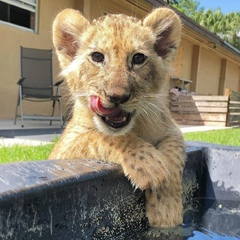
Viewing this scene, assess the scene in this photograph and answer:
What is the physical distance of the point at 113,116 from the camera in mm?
2256

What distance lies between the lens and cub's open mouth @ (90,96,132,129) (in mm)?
2219

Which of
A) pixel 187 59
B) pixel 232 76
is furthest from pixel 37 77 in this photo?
pixel 232 76

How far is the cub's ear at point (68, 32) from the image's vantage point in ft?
9.06

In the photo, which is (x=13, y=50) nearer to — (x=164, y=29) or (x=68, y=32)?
(x=68, y=32)

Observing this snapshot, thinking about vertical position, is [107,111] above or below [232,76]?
below

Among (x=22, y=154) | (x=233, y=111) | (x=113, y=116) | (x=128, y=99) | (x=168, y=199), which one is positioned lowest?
(x=233, y=111)

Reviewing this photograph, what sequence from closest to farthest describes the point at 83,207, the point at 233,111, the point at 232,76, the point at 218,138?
the point at 83,207 < the point at 218,138 < the point at 233,111 < the point at 232,76

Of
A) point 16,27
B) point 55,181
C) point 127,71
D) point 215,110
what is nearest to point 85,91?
point 127,71

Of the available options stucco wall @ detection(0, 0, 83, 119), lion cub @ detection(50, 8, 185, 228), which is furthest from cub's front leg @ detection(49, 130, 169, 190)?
stucco wall @ detection(0, 0, 83, 119)

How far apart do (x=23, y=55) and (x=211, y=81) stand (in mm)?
15545

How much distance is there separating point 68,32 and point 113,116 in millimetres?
903

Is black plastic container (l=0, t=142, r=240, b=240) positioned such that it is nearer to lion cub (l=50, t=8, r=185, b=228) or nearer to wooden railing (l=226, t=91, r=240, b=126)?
lion cub (l=50, t=8, r=185, b=228)

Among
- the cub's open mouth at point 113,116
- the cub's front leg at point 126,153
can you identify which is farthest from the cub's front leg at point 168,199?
the cub's open mouth at point 113,116

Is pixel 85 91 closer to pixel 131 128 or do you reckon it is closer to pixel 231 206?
pixel 131 128
